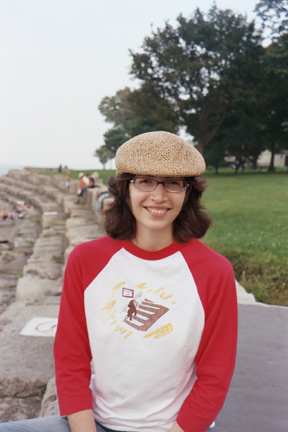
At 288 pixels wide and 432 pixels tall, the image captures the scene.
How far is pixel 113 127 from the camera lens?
49.7 metres

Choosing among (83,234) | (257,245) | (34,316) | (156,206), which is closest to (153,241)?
(156,206)

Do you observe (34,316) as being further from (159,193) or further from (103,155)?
(103,155)

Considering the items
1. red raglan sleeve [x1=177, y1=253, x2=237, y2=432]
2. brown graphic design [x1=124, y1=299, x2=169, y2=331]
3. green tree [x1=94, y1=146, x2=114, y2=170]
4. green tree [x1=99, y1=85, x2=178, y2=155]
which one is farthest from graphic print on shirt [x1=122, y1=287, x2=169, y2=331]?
green tree [x1=94, y1=146, x2=114, y2=170]

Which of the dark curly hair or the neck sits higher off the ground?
the dark curly hair

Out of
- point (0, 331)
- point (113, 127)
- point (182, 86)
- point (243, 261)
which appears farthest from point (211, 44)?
point (0, 331)

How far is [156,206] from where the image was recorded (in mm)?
1720

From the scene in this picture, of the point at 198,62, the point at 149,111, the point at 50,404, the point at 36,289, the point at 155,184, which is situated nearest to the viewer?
the point at 155,184

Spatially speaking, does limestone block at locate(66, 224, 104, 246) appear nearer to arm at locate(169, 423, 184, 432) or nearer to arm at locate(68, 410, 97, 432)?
arm at locate(68, 410, 97, 432)

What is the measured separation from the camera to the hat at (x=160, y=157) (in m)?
1.63

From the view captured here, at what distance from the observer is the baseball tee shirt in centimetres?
161

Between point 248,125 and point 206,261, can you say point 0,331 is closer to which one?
point 206,261

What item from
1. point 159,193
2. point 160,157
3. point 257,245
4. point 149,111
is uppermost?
point 149,111

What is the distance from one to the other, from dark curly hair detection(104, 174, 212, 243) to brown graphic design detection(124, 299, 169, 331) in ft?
0.92

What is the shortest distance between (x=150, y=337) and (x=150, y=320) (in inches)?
2.3
